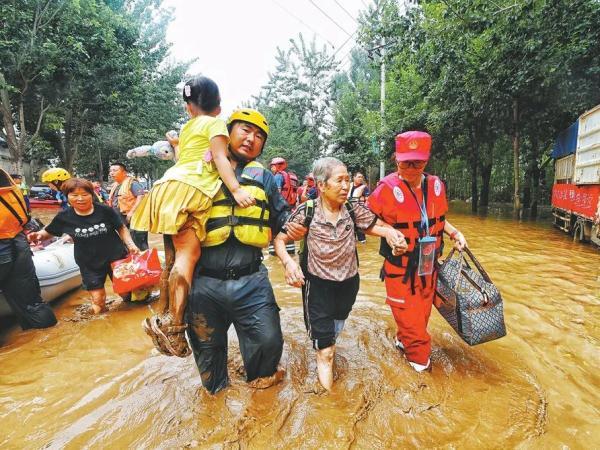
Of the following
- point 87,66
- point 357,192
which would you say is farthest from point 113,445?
point 87,66

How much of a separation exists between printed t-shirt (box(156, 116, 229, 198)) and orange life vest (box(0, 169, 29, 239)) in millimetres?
2252

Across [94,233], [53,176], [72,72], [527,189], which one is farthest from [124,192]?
[527,189]

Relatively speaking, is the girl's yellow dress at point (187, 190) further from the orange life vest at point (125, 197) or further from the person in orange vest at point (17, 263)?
the orange life vest at point (125, 197)

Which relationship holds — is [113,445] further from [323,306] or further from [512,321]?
[512,321]

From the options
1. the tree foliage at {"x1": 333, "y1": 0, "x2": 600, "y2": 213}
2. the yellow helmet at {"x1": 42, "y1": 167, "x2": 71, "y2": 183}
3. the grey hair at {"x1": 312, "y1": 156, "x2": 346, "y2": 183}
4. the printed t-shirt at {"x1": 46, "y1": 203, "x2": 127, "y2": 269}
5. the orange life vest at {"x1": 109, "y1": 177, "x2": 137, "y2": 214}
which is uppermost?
the tree foliage at {"x1": 333, "y1": 0, "x2": 600, "y2": 213}

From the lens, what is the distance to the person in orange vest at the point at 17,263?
129 inches

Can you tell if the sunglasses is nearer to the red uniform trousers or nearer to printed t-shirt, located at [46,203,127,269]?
the red uniform trousers

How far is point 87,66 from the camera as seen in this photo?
1538 centimetres

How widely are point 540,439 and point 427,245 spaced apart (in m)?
1.34

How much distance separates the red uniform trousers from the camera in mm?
2652

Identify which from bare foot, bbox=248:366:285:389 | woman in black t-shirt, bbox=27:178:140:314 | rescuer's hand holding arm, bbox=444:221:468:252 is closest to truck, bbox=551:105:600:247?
rescuer's hand holding arm, bbox=444:221:468:252

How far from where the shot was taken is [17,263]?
3420 millimetres

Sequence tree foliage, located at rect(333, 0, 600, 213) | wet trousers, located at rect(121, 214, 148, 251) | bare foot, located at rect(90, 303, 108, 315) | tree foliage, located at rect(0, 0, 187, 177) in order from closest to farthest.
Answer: bare foot, located at rect(90, 303, 108, 315) → wet trousers, located at rect(121, 214, 148, 251) → tree foliage, located at rect(333, 0, 600, 213) → tree foliage, located at rect(0, 0, 187, 177)

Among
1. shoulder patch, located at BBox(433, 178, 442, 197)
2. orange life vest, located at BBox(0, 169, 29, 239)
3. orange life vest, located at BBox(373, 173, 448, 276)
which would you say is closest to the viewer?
orange life vest, located at BBox(373, 173, 448, 276)
